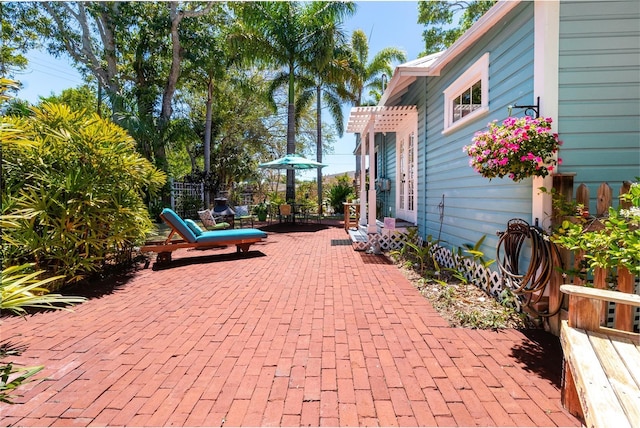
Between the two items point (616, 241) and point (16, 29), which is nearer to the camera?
point (616, 241)

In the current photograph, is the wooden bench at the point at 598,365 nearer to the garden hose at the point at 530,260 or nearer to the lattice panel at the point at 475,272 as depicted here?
the garden hose at the point at 530,260

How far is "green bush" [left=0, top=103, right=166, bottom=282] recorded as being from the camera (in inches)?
155

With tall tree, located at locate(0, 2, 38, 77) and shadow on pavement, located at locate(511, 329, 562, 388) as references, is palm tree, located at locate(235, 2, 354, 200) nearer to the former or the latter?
tall tree, located at locate(0, 2, 38, 77)

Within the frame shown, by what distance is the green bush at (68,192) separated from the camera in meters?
3.94

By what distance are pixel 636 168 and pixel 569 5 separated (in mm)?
1701

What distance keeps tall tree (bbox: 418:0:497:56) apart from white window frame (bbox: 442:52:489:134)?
11593mm

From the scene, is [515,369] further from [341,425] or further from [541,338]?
[341,425]

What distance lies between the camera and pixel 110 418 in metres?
1.88

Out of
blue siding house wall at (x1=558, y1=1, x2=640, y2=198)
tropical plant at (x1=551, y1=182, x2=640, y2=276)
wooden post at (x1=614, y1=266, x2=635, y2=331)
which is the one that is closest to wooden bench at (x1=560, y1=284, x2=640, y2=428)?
wooden post at (x1=614, y1=266, x2=635, y2=331)

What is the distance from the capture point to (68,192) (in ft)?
13.7

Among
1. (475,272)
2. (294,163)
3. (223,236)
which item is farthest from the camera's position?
(294,163)

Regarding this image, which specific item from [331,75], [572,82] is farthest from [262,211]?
[572,82]

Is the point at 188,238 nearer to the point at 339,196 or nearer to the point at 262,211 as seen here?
the point at 262,211

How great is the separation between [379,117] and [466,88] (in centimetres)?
266
